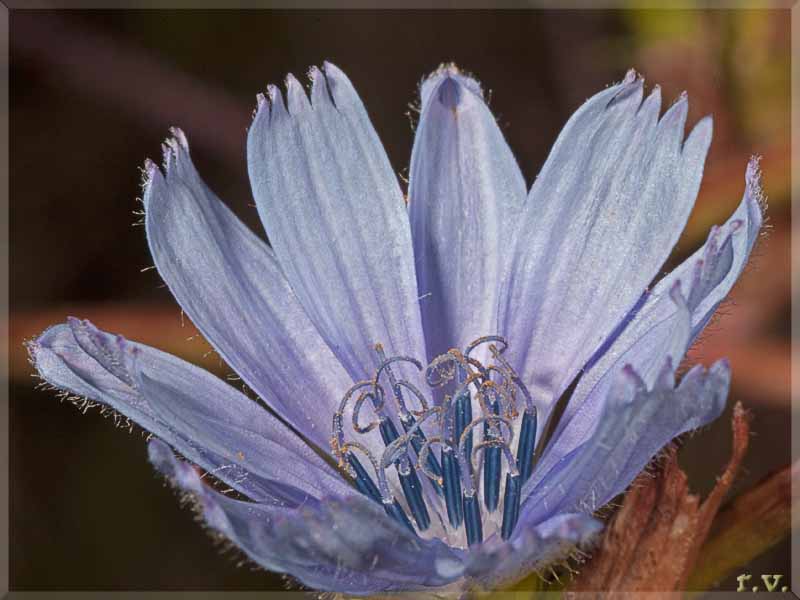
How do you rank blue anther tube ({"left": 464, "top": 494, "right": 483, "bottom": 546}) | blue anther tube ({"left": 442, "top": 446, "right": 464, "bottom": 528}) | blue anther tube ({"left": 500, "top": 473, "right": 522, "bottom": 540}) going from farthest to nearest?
blue anther tube ({"left": 442, "top": 446, "right": 464, "bottom": 528}) < blue anther tube ({"left": 464, "top": 494, "right": 483, "bottom": 546}) < blue anther tube ({"left": 500, "top": 473, "right": 522, "bottom": 540})

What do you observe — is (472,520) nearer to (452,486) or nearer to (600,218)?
(452,486)

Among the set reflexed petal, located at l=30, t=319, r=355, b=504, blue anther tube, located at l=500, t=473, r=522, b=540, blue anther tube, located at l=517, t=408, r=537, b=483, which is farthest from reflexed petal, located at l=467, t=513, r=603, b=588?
reflexed petal, located at l=30, t=319, r=355, b=504

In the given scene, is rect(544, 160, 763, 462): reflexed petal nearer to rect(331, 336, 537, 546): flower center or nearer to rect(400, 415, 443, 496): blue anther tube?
rect(331, 336, 537, 546): flower center

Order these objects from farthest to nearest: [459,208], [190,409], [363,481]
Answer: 1. [459,208]
2. [363,481]
3. [190,409]

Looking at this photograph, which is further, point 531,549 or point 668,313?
point 668,313

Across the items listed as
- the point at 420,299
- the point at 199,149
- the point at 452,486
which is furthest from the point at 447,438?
the point at 199,149

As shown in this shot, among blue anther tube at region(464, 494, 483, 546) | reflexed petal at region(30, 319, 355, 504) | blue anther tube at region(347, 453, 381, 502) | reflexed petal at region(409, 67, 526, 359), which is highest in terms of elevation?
reflexed petal at region(409, 67, 526, 359)

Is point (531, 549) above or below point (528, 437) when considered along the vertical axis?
Answer: below
